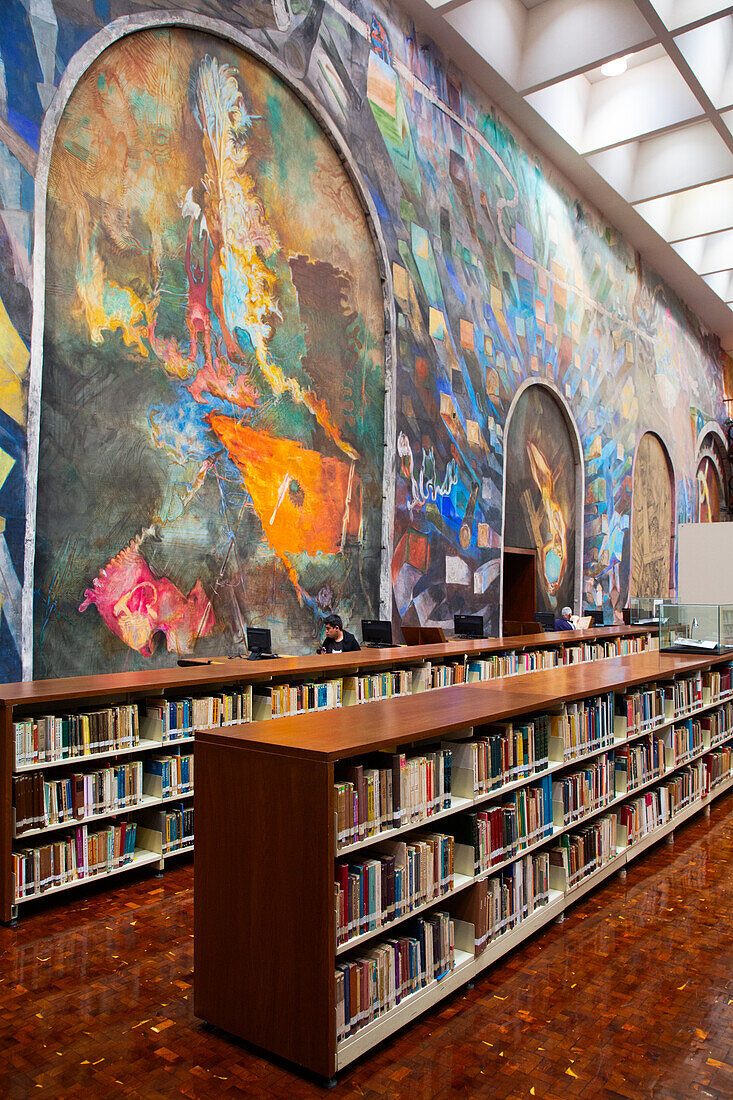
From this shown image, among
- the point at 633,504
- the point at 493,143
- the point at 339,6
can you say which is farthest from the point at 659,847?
the point at 633,504

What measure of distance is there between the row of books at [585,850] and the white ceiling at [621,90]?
41.6 ft

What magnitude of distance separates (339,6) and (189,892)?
11.8m

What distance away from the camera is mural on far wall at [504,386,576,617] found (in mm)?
16469

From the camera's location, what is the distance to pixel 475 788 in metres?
4.22

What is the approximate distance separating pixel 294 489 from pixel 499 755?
691 cm

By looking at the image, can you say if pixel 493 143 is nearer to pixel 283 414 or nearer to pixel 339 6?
pixel 339 6

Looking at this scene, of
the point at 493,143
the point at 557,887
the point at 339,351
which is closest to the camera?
the point at 557,887

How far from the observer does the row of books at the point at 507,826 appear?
414 centimetres

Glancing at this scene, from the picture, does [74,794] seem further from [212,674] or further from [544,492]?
[544,492]

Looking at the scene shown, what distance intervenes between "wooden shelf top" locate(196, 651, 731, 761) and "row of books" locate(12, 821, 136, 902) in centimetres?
187

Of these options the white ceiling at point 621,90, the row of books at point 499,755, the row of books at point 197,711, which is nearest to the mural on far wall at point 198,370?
the row of books at point 197,711

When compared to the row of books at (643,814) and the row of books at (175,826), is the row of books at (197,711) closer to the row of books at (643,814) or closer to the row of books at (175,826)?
the row of books at (175,826)

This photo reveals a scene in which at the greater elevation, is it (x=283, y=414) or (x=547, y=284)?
(x=547, y=284)

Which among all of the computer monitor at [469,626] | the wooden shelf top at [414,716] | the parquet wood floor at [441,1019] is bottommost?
the parquet wood floor at [441,1019]
